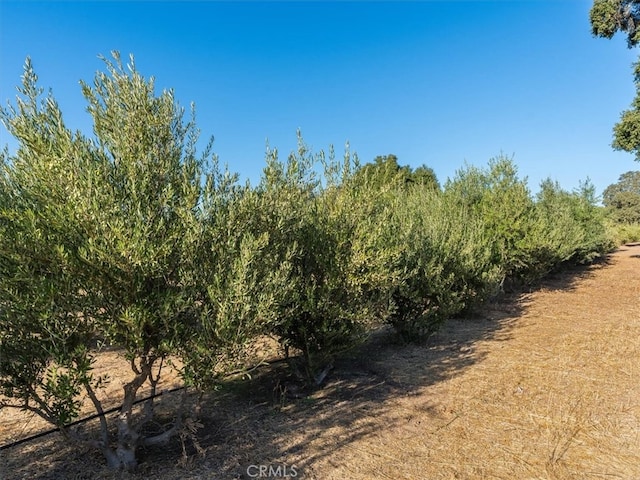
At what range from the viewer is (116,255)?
→ 2.96 metres

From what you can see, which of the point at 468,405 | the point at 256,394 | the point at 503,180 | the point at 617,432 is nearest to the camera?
the point at 617,432

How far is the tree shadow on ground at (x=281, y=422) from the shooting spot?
386 centimetres

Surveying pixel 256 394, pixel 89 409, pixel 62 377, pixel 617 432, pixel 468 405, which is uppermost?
pixel 62 377

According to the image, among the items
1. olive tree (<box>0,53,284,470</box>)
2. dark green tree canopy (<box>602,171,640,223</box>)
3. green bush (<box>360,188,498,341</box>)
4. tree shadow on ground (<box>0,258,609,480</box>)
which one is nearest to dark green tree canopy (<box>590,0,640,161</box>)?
green bush (<box>360,188,498,341</box>)

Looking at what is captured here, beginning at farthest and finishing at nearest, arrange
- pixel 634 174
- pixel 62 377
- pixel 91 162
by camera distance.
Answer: pixel 634 174 → pixel 91 162 → pixel 62 377

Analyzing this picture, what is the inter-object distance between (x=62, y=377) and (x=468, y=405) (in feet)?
16.2

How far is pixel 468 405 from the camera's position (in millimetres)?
5391

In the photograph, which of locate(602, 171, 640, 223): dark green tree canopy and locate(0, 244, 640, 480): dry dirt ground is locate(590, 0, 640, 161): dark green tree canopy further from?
locate(602, 171, 640, 223): dark green tree canopy

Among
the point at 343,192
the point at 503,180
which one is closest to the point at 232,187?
the point at 343,192

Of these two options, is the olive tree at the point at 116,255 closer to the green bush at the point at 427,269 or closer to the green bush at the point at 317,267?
the green bush at the point at 317,267

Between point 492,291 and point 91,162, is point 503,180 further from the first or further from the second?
point 91,162

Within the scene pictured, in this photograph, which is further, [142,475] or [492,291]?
[492,291]

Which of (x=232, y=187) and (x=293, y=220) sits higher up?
(x=232, y=187)

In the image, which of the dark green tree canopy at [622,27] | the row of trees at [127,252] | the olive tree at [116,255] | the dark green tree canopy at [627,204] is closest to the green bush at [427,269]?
the row of trees at [127,252]
